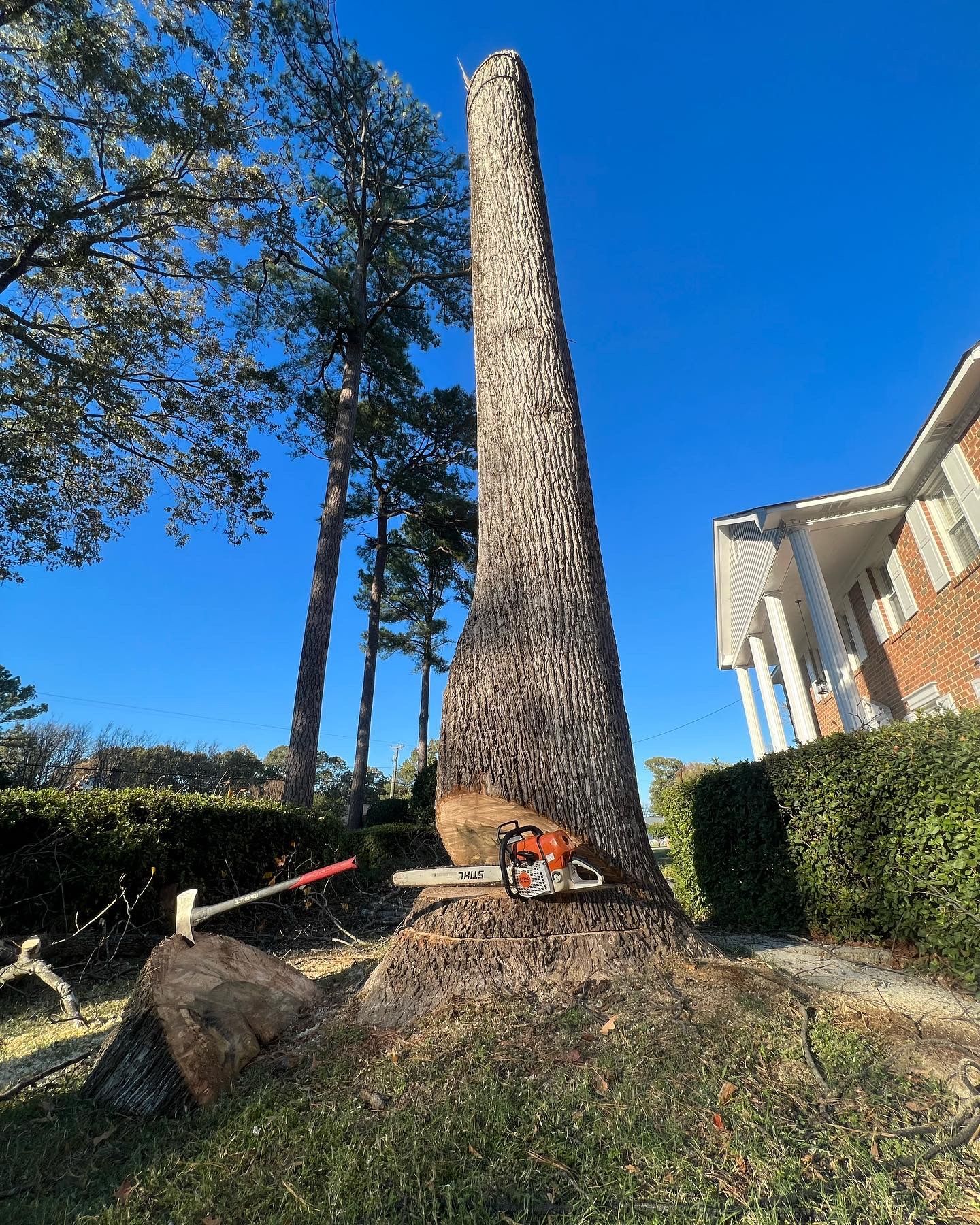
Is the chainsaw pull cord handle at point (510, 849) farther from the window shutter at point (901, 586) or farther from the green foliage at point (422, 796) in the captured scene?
the green foliage at point (422, 796)

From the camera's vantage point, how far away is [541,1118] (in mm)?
1603

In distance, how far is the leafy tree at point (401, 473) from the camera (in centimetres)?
1386

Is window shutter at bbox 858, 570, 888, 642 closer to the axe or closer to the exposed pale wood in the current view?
the exposed pale wood

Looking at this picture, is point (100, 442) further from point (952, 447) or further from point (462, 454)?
point (952, 447)

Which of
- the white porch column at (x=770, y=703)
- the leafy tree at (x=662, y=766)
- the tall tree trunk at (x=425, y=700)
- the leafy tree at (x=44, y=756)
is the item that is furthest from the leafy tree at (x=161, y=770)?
the leafy tree at (x=662, y=766)

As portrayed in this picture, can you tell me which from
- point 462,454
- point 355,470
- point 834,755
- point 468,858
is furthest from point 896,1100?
point 355,470

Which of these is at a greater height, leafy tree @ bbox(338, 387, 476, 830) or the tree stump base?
leafy tree @ bbox(338, 387, 476, 830)

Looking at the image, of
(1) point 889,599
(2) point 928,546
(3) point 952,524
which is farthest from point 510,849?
(1) point 889,599

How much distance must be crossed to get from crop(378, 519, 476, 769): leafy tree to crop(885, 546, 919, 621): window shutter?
371 inches

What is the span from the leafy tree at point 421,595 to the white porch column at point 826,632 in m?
8.60

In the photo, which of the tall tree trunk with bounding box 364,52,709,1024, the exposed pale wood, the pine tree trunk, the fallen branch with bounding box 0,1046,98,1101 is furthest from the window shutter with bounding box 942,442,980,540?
the fallen branch with bounding box 0,1046,98,1101

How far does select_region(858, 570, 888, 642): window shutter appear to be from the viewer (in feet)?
33.2

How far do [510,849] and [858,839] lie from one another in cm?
303

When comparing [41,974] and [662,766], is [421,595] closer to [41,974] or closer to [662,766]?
[41,974]
